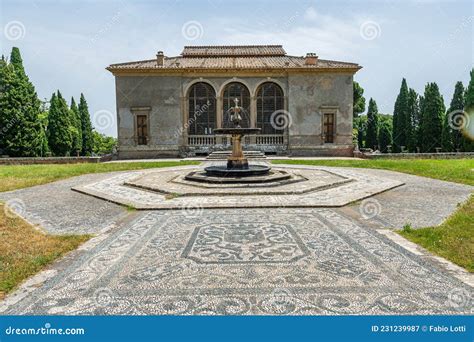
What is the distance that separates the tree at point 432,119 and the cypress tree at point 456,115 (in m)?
0.79

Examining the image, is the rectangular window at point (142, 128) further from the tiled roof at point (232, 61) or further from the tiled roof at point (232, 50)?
the tiled roof at point (232, 50)

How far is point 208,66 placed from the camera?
26.3m

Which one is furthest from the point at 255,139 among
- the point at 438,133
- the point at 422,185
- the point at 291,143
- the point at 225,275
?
the point at 225,275

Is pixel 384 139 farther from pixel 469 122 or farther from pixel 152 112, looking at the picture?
pixel 152 112

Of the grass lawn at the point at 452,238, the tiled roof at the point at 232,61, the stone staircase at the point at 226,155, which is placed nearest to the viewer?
the grass lawn at the point at 452,238

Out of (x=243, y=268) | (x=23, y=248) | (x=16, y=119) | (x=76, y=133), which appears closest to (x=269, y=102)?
(x=16, y=119)

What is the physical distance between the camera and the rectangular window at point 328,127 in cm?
2645

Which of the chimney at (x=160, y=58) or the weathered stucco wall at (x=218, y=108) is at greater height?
the chimney at (x=160, y=58)

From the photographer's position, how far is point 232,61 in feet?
93.6

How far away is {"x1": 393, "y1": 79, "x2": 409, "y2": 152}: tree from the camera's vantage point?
38156mm

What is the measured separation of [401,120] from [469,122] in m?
7.42

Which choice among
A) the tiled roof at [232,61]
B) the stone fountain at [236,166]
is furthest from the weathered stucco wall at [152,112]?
the stone fountain at [236,166]

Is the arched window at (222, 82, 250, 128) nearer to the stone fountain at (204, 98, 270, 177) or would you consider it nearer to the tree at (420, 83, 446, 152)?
the stone fountain at (204, 98, 270, 177)
